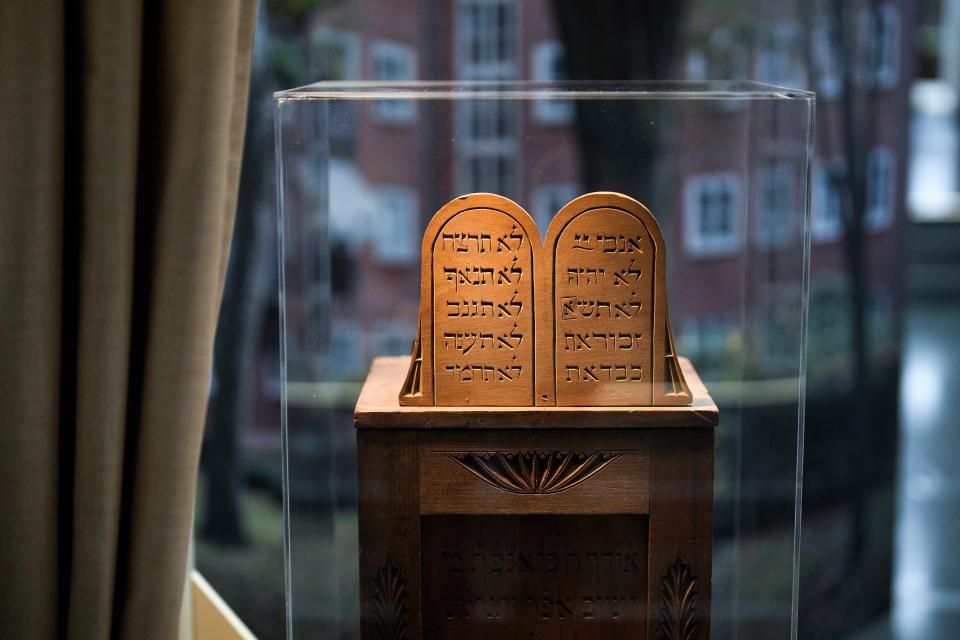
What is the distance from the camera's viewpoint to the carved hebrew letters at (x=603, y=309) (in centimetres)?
116

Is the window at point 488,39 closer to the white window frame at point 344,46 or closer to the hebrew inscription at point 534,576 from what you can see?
the white window frame at point 344,46

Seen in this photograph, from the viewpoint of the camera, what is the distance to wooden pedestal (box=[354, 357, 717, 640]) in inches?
45.9

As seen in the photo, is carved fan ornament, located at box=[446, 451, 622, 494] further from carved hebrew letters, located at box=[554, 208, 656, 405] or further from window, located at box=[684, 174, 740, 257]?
window, located at box=[684, 174, 740, 257]

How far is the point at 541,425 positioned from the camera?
1161 mm

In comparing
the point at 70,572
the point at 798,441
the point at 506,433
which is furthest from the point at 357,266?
the point at 798,441

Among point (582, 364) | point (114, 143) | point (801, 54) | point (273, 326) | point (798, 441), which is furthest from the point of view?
point (273, 326)

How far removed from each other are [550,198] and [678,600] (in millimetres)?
582

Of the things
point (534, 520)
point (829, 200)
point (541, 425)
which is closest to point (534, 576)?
point (534, 520)

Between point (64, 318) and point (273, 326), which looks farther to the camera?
point (273, 326)

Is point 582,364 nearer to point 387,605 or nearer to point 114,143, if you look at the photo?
point 387,605

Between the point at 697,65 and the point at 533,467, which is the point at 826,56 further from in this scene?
the point at 533,467

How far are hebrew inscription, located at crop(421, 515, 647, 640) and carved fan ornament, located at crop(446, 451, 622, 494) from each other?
0.05 metres

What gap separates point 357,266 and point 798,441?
62 cm

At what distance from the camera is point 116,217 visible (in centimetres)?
104
